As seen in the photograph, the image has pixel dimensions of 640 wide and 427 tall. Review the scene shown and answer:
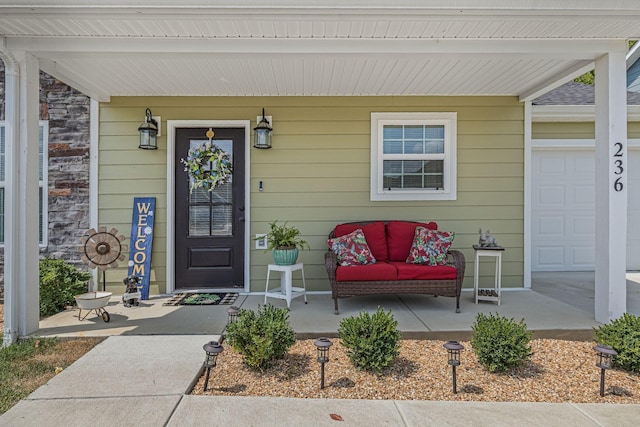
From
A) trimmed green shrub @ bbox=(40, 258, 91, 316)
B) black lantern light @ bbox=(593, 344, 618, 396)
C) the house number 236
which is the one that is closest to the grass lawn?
trimmed green shrub @ bbox=(40, 258, 91, 316)

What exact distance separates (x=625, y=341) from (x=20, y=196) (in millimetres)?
4531

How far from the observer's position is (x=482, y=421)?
193 cm

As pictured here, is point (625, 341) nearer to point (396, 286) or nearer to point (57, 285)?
point (396, 286)

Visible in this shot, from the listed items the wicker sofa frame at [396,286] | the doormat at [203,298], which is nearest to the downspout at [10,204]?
the doormat at [203,298]

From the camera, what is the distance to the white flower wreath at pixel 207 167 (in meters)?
4.62

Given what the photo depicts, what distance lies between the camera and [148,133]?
4.46 metres

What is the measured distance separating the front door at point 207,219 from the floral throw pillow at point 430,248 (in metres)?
2.08

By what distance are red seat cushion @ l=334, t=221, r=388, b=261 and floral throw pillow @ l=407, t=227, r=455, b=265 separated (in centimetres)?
32

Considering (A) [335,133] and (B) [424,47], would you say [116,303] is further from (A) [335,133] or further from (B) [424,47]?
(B) [424,47]

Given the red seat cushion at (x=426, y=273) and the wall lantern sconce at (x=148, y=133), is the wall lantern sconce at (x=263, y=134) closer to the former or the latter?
the wall lantern sconce at (x=148, y=133)

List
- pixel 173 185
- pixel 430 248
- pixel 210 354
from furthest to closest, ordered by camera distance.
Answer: pixel 173 185 → pixel 430 248 → pixel 210 354

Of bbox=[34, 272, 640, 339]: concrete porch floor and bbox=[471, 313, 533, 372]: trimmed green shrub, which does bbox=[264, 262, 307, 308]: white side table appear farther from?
bbox=[471, 313, 533, 372]: trimmed green shrub

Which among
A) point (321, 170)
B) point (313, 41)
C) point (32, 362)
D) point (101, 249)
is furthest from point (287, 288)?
point (313, 41)

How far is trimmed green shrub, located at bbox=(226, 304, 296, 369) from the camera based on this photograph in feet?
7.83
